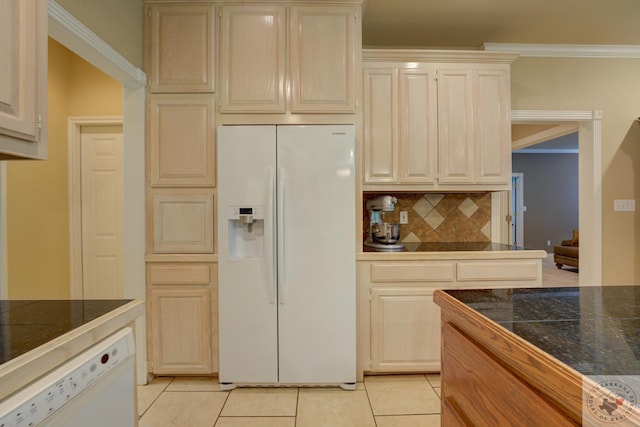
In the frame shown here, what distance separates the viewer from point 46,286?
2.62 metres

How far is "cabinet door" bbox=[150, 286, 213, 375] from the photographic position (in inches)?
86.7

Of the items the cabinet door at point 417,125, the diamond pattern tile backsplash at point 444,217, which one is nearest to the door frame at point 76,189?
the cabinet door at point 417,125

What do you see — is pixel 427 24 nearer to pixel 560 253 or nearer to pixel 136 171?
pixel 136 171

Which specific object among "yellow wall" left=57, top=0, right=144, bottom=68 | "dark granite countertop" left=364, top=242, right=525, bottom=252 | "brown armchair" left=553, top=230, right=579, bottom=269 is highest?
"yellow wall" left=57, top=0, right=144, bottom=68

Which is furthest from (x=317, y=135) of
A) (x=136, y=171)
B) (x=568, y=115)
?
(x=568, y=115)

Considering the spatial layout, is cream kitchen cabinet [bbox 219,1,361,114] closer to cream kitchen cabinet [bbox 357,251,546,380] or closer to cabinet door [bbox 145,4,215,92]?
cabinet door [bbox 145,4,215,92]

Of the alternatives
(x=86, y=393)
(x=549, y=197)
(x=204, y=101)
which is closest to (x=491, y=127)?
(x=204, y=101)

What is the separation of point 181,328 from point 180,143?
131 centimetres

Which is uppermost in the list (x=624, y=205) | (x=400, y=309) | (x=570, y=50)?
(x=570, y=50)

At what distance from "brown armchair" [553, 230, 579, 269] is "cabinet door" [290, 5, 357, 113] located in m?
6.20

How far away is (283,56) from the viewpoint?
2.22 metres

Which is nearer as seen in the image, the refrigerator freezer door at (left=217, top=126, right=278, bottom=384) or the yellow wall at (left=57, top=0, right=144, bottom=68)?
the yellow wall at (left=57, top=0, right=144, bottom=68)

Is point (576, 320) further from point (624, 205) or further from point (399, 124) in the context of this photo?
point (624, 205)

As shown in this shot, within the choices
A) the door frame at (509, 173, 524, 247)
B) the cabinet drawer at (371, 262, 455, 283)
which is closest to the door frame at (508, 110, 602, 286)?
the cabinet drawer at (371, 262, 455, 283)
